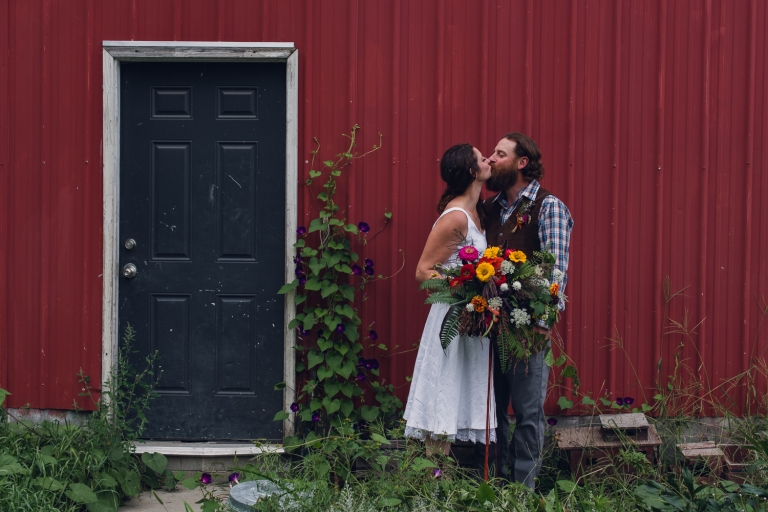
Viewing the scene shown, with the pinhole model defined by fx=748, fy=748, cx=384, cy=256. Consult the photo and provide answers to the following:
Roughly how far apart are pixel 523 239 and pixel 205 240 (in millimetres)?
2028

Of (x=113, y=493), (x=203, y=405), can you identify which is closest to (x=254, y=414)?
(x=203, y=405)

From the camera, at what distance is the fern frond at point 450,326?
3.45m

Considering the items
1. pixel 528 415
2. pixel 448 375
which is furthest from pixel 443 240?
pixel 528 415

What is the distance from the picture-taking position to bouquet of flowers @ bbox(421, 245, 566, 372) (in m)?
3.43

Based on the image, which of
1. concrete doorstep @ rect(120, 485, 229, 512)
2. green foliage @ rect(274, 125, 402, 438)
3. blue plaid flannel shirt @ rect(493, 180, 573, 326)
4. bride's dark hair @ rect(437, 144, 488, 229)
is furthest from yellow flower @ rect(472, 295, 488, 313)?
concrete doorstep @ rect(120, 485, 229, 512)

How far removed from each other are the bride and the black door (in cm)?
121

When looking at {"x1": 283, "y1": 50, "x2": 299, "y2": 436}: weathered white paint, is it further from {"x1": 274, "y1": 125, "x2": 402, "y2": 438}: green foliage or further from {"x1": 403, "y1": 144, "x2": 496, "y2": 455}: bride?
{"x1": 403, "y1": 144, "x2": 496, "y2": 455}: bride

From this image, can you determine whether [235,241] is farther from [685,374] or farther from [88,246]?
[685,374]

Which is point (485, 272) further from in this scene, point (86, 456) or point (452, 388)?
point (86, 456)

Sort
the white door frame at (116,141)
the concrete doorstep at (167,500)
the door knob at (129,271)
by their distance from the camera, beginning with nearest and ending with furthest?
the concrete doorstep at (167,500), the white door frame at (116,141), the door knob at (129,271)

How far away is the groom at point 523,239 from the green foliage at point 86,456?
2.04 meters

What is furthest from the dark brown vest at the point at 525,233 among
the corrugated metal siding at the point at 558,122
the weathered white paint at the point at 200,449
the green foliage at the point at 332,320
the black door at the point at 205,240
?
the weathered white paint at the point at 200,449

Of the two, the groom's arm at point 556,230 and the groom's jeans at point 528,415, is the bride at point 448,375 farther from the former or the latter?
the groom's arm at point 556,230

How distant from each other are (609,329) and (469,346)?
130cm
